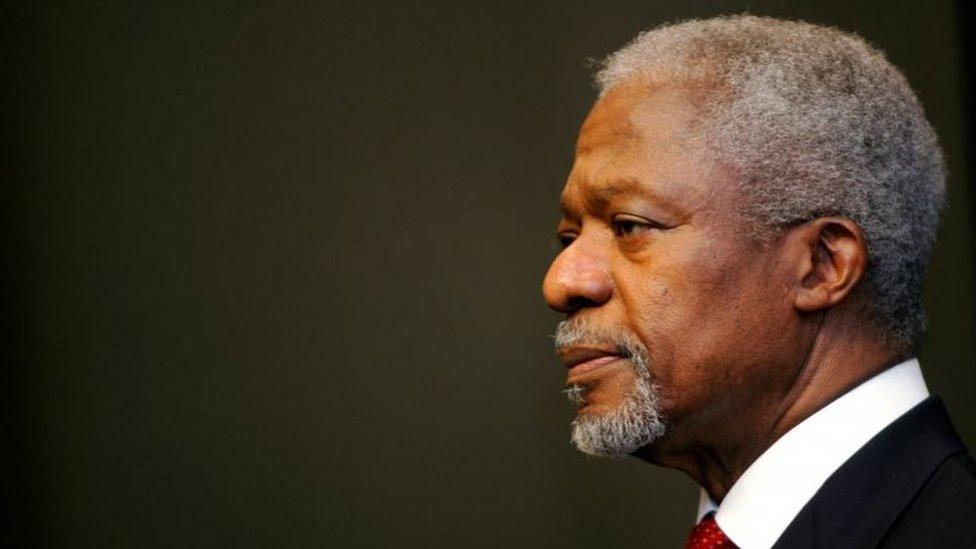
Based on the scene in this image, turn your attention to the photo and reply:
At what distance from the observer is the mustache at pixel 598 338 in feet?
5.31

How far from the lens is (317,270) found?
286cm

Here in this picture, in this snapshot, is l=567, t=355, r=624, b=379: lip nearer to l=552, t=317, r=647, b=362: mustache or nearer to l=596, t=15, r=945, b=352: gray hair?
l=552, t=317, r=647, b=362: mustache

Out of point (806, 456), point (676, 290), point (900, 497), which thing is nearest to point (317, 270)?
point (676, 290)

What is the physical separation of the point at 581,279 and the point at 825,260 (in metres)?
0.31

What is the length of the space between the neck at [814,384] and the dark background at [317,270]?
1.28m

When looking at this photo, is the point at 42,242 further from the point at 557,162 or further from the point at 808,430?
the point at 808,430

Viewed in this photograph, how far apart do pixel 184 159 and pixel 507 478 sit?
100 centimetres

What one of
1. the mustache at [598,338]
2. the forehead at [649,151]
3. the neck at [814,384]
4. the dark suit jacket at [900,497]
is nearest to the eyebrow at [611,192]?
the forehead at [649,151]

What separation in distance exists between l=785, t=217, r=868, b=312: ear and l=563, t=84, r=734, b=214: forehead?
11cm

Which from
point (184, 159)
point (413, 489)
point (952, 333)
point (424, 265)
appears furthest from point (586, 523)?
point (184, 159)

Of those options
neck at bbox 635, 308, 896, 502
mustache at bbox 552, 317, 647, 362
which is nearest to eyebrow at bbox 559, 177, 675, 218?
mustache at bbox 552, 317, 647, 362

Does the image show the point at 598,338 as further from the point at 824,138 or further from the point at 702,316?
the point at 824,138

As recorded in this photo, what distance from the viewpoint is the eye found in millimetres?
1618

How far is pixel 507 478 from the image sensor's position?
9.53ft
